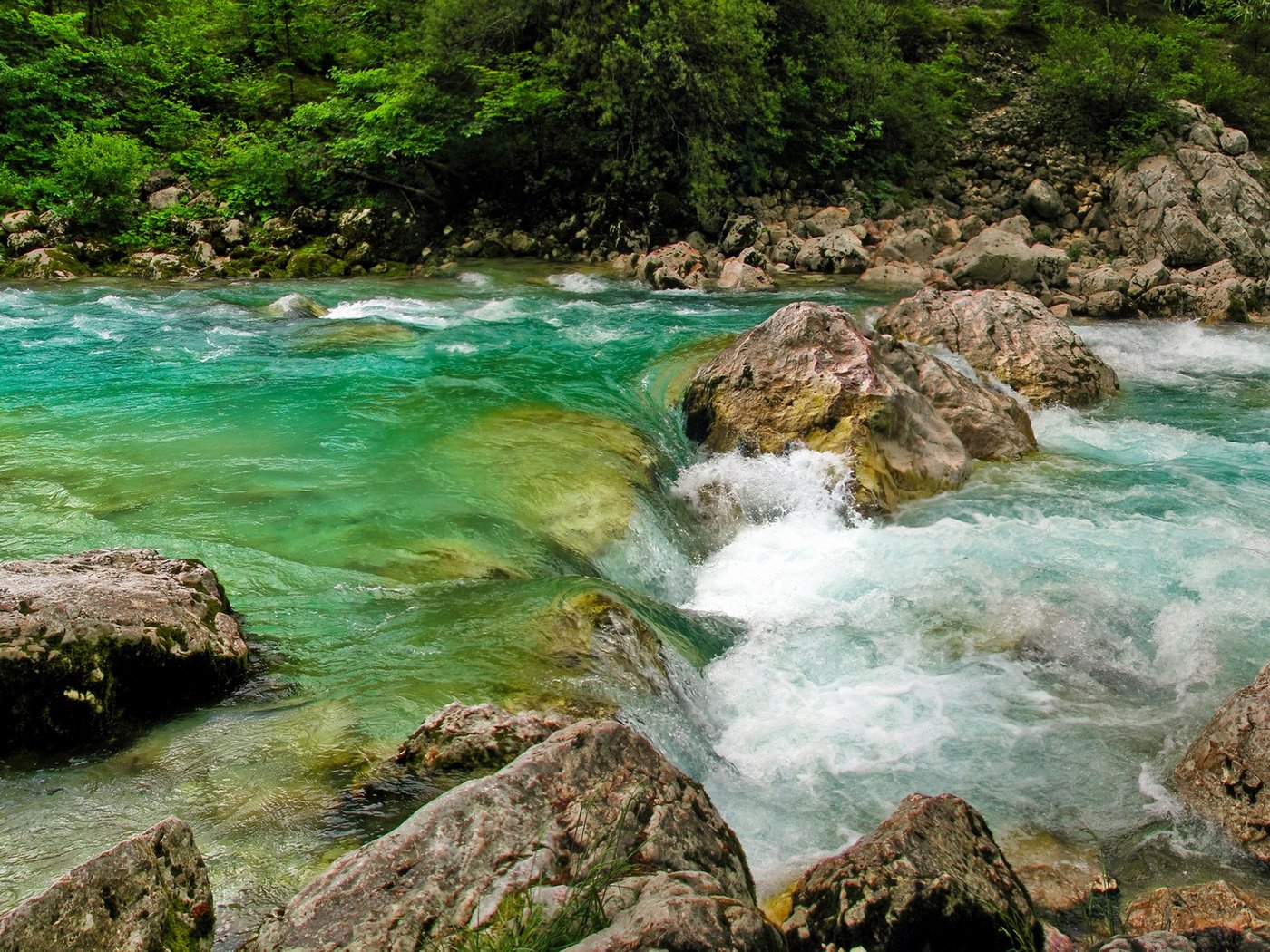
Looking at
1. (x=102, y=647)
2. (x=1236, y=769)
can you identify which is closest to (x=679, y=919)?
(x=102, y=647)

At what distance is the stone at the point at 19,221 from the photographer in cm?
1820

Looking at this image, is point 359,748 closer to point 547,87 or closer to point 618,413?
point 618,413

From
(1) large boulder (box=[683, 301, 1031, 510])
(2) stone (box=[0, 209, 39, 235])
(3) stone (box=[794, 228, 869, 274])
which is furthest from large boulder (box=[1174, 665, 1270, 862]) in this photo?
(2) stone (box=[0, 209, 39, 235])

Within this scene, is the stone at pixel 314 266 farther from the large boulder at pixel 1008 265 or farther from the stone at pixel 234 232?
the large boulder at pixel 1008 265

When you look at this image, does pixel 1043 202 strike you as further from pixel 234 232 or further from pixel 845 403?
pixel 234 232

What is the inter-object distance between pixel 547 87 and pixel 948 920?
830 inches

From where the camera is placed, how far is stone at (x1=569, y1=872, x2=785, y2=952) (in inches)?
99.5

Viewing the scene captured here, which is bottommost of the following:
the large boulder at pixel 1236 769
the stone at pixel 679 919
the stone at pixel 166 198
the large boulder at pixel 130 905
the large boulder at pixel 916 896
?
the large boulder at pixel 1236 769

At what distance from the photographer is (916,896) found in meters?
3.44

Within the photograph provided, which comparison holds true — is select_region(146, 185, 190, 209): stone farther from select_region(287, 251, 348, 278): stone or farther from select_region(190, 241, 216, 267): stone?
select_region(287, 251, 348, 278): stone

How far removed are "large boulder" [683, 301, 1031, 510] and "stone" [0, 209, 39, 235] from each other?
1590 centimetres

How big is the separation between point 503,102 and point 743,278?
7409mm

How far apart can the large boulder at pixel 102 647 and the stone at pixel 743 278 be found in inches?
581

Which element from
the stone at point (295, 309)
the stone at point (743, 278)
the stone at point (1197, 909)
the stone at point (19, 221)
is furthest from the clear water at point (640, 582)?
the stone at point (19, 221)
